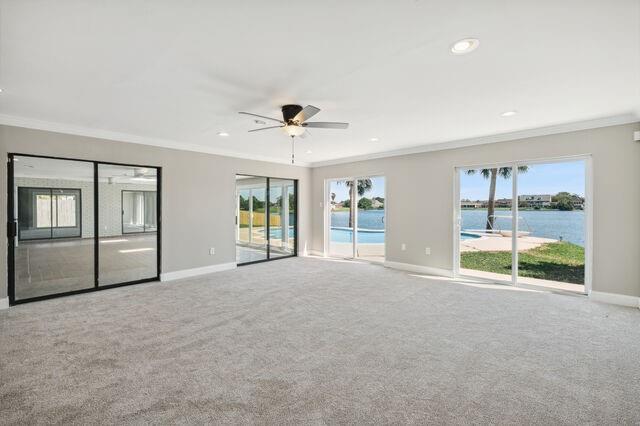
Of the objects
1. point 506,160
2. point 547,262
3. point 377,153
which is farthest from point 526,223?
point 377,153

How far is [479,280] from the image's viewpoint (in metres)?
5.19

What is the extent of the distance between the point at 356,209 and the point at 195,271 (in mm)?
3795

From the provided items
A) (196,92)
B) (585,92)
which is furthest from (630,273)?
(196,92)

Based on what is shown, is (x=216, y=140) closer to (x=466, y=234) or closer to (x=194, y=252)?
(x=194, y=252)

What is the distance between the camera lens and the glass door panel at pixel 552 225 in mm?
4418

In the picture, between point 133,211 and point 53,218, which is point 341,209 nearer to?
point 133,211

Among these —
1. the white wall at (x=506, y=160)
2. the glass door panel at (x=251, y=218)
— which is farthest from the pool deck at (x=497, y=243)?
the glass door panel at (x=251, y=218)

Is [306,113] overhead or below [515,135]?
below

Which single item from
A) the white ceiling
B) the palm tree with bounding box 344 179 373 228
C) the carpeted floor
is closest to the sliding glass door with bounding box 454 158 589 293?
the carpeted floor

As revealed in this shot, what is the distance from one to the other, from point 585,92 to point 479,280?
3.25 m

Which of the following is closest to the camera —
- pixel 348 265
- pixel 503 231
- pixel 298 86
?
pixel 298 86

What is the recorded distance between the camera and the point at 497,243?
518cm

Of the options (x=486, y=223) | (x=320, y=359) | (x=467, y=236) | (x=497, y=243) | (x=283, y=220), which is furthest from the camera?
(x=283, y=220)

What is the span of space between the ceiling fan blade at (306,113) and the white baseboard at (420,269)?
3.99 m
